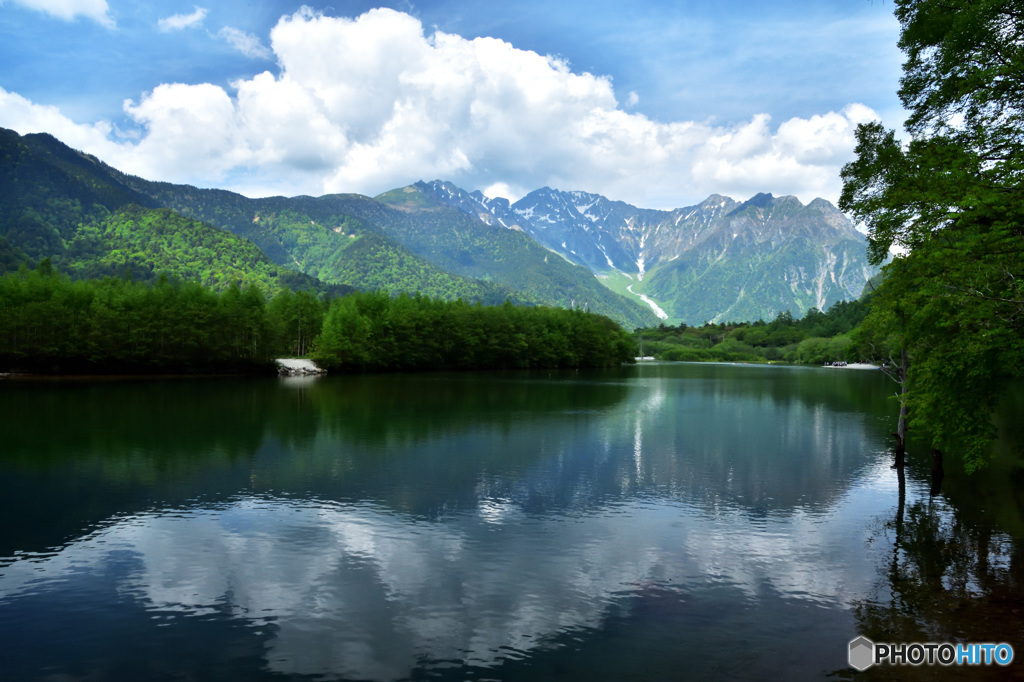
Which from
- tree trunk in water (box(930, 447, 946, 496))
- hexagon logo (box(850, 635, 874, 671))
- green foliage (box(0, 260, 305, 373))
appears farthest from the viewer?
green foliage (box(0, 260, 305, 373))

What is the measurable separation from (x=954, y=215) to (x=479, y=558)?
15.6m

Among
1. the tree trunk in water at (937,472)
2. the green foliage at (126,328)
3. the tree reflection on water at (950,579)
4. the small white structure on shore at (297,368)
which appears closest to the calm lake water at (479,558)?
the tree reflection on water at (950,579)

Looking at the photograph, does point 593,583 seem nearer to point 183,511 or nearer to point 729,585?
point 729,585

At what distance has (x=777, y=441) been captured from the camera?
133ft

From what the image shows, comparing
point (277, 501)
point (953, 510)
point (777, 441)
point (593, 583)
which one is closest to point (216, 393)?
point (277, 501)

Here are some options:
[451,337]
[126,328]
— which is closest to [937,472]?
[126,328]

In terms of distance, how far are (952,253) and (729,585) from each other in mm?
10305

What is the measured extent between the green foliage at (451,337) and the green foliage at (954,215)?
108 meters

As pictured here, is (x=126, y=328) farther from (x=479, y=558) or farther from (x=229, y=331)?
(x=479, y=558)

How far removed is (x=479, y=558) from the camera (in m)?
17.2

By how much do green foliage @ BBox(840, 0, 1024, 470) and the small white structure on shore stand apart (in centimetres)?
10264

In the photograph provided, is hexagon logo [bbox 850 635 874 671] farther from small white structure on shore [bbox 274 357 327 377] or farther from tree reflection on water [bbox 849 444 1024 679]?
small white structure on shore [bbox 274 357 327 377]

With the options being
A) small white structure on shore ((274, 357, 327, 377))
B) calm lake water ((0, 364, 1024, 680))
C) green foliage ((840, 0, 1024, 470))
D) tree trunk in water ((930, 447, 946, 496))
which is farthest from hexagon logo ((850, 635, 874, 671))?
small white structure on shore ((274, 357, 327, 377))

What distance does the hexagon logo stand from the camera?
11.4 metres
